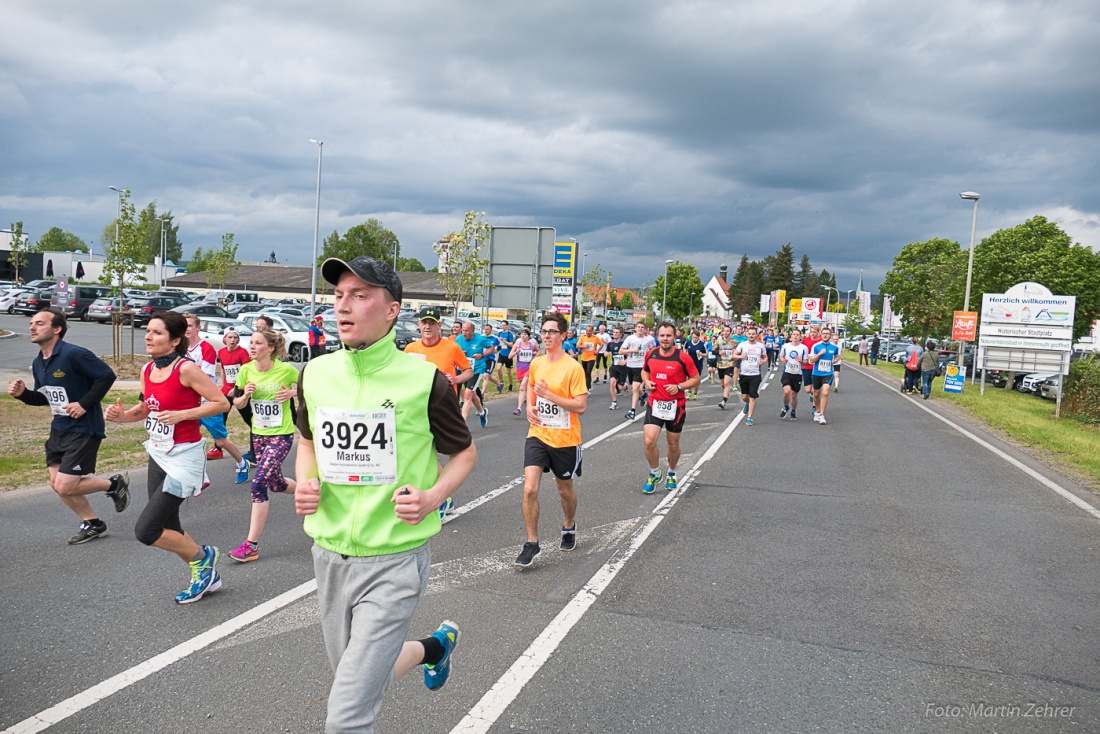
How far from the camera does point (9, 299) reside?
4600 centimetres

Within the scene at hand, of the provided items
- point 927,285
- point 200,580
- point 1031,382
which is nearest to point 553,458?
point 200,580

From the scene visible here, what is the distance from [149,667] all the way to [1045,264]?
147 ft

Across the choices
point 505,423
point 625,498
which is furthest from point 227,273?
point 625,498

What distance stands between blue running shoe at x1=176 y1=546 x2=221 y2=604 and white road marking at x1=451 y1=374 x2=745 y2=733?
2.19 meters

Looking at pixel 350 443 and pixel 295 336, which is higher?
pixel 350 443

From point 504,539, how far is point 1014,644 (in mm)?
3724

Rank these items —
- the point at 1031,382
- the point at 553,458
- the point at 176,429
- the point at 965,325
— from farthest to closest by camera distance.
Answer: the point at 1031,382, the point at 965,325, the point at 553,458, the point at 176,429

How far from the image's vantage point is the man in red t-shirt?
8297mm

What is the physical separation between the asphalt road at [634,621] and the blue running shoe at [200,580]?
0.07 m

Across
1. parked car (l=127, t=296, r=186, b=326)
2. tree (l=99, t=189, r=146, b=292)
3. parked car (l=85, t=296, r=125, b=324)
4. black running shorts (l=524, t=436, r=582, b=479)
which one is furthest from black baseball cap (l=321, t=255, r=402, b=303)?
parked car (l=85, t=296, r=125, b=324)

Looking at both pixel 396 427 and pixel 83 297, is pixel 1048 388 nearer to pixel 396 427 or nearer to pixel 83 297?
pixel 396 427

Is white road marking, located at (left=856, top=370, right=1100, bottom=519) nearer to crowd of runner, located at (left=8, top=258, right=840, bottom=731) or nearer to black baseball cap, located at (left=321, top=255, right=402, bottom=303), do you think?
crowd of runner, located at (left=8, top=258, right=840, bottom=731)

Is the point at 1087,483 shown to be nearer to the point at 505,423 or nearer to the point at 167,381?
the point at 505,423

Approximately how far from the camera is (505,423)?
14438mm
